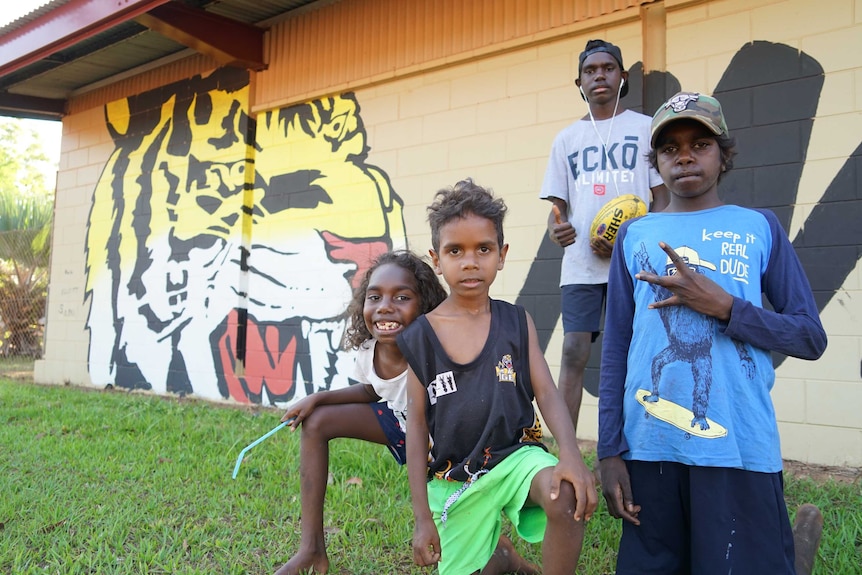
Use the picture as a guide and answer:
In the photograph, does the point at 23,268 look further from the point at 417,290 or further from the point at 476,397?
the point at 476,397

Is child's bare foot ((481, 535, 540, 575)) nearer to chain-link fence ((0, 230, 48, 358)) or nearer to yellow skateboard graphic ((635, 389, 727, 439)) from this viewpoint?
yellow skateboard graphic ((635, 389, 727, 439))

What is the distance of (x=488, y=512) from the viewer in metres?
2.02

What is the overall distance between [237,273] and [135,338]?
2.01 metres

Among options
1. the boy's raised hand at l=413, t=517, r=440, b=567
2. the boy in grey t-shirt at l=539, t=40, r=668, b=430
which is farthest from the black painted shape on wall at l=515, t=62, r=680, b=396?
the boy's raised hand at l=413, t=517, r=440, b=567

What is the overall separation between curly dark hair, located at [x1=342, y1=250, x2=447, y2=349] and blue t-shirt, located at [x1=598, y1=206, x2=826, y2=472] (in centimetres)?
83

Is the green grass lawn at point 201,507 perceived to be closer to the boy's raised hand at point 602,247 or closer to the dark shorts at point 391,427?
the dark shorts at point 391,427

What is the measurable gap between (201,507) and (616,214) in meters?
2.49

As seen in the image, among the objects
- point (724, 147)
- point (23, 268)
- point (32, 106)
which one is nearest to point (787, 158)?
point (724, 147)

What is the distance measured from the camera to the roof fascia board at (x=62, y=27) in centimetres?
599

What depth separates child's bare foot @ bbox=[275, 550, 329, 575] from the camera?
7.91 ft

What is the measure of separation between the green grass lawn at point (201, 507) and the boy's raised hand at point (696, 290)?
1.26m

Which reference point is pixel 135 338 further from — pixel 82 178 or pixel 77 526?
pixel 77 526

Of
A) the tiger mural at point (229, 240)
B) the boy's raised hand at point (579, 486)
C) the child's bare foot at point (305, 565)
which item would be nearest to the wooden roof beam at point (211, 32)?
the tiger mural at point (229, 240)

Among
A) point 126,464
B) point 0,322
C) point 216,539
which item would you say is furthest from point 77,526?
point 0,322
